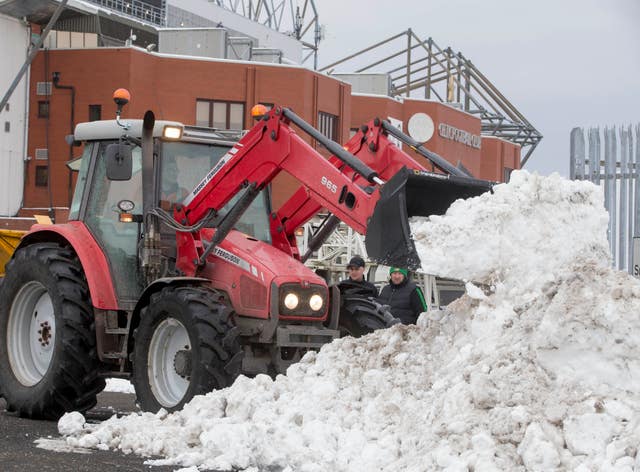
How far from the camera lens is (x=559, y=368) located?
6.56 meters

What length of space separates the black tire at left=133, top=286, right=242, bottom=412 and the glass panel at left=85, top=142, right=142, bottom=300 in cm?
82

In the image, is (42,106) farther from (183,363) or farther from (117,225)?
(183,363)

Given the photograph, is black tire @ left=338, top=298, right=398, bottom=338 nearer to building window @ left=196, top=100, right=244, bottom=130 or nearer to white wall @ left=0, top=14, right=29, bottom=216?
white wall @ left=0, top=14, right=29, bottom=216

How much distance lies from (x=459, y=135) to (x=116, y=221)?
38.5 m

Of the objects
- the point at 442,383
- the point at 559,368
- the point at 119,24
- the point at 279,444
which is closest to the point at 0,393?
the point at 279,444

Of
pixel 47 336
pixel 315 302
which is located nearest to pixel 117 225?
pixel 47 336

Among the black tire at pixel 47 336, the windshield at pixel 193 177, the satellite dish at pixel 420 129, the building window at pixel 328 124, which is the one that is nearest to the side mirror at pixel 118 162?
the windshield at pixel 193 177

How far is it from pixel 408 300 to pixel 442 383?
542 cm

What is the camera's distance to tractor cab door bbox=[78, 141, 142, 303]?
31.8 feet

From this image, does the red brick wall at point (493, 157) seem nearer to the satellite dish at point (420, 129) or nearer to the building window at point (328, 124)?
the building window at point (328, 124)

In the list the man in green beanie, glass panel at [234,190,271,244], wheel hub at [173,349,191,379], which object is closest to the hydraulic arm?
glass panel at [234,190,271,244]

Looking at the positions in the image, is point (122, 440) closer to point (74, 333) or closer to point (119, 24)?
point (74, 333)

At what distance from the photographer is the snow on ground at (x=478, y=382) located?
6164 mm

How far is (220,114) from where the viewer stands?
36000mm
